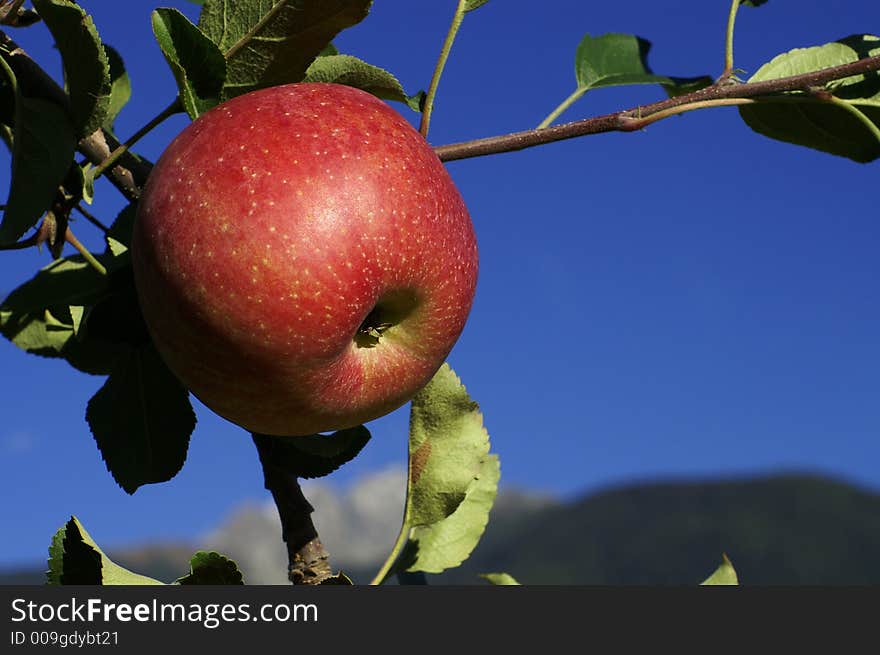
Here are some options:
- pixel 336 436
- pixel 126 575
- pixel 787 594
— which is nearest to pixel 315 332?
pixel 336 436

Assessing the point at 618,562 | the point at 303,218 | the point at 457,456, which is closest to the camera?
the point at 303,218

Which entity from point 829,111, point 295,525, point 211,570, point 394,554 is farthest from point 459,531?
point 829,111

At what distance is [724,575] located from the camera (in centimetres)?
125

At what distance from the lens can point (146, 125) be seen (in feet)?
2.95

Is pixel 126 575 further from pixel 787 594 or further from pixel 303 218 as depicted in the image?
pixel 787 594

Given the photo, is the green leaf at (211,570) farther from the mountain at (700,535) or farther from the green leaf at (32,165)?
the mountain at (700,535)

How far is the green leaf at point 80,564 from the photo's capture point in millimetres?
913

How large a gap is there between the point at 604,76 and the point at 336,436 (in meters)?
0.62

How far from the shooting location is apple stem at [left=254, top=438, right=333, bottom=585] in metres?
1.01

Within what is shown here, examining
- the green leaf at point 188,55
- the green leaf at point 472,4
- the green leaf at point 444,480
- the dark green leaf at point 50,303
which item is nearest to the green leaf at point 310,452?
the green leaf at point 444,480

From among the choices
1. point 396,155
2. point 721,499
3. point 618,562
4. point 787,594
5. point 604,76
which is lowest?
point 787,594

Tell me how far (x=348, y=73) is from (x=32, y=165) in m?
0.31

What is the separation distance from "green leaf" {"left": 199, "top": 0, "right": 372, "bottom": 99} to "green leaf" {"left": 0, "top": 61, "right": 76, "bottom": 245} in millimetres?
165

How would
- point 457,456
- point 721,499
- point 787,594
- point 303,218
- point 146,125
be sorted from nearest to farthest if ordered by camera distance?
point 303,218
point 146,125
point 787,594
point 457,456
point 721,499
